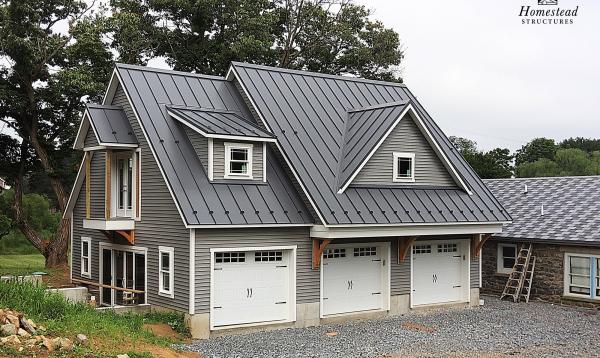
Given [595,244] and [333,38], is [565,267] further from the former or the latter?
[333,38]

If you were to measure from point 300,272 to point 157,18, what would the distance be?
72.4 feet

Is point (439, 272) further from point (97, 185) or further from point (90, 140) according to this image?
point (90, 140)

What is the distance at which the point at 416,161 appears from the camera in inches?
815

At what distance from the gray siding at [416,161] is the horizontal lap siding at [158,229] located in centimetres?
510

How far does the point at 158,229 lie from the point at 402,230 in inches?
253

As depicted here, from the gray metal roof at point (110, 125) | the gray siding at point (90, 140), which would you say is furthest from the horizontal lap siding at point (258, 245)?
the gray siding at point (90, 140)

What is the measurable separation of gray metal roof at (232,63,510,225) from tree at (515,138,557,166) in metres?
48.9

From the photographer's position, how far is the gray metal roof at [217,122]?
58.1ft

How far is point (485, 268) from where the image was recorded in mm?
25734

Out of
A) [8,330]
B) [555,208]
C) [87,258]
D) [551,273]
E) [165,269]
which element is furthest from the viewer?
[555,208]

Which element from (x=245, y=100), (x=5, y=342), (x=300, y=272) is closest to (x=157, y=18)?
(x=245, y=100)

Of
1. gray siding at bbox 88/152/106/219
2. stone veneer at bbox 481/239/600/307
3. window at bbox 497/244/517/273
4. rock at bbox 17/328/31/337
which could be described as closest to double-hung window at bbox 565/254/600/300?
stone veneer at bbox 481/239/600/307

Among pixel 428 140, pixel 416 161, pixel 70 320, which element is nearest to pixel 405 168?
pixel 416 161

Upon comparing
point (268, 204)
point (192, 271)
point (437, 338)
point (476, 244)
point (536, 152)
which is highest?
point (536, 152)
